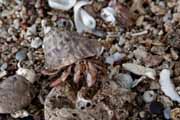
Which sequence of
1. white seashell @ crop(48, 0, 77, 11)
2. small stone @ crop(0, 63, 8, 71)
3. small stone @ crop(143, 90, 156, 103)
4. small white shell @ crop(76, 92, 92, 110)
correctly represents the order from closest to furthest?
small white shell @ crop(76, 92, 92, 110), small stone @ crop(143, 90, 156, 103), small stone @ crop(0, 63, 8, 71), white seashell @ crop(48, 0, 77, 11)

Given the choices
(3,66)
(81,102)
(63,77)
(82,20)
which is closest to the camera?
(81,102)

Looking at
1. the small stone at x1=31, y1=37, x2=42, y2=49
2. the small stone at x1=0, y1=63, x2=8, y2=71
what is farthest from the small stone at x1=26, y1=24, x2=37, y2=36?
the small stone at x1=0, y1=63, x2=8, y2=71

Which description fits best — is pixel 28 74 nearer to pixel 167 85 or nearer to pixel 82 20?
pixel 82 20

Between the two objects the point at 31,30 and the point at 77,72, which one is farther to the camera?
the point at 31,30

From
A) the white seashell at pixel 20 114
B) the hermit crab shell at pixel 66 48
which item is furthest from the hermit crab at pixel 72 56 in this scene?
the white seashell at pixel 20 114

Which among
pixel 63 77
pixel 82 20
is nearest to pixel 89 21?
pixel 82 20

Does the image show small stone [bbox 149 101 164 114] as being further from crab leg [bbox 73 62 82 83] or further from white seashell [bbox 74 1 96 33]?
white seashell [bbox 74 1 96 33]
